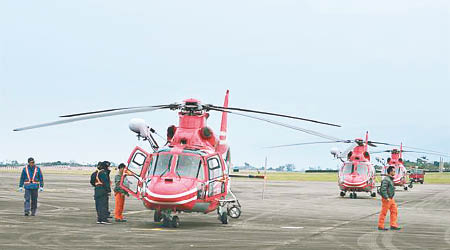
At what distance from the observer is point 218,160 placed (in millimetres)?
19219

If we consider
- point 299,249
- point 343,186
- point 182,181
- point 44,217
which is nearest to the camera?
point 299,249

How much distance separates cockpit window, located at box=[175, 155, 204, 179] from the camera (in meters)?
17.7

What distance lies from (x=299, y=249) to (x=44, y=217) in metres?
10.3

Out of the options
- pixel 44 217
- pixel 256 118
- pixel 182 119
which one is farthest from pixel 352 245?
pixel 44 217

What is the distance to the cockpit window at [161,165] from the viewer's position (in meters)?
17.7

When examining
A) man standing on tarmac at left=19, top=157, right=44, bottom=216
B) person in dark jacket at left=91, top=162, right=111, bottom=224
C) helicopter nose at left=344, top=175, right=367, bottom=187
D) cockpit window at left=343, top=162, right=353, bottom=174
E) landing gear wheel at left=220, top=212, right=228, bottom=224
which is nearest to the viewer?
person in dark jacket at left=91, top=162, right=111, bottom=224

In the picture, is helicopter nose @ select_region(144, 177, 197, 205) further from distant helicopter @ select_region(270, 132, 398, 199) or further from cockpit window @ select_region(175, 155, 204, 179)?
distant helicopter @ select_region(270, 132, 398, 199)

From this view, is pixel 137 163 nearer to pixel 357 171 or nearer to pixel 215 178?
pixel 215 178

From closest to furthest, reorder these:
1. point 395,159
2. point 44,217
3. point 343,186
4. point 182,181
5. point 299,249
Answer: point 299,249 < point 182,181 < point 44,217 < point 343,186 < point 395,159

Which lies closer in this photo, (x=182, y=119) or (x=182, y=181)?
(x=182, y=181)

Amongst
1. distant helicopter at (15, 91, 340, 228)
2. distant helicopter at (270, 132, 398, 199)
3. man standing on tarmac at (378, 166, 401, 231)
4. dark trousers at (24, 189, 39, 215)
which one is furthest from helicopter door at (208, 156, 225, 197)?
distant helicopter at (270, 132, 398, 199)

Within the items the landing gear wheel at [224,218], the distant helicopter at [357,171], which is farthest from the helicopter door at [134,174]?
the distant helicopter at [357,171]

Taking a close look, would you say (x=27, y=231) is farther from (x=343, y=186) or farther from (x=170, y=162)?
(x=343, y=186)

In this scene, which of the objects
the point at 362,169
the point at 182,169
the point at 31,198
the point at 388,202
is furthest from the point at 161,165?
the point at 362,169
